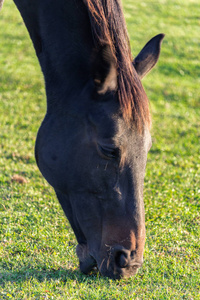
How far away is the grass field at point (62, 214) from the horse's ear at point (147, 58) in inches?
65.8

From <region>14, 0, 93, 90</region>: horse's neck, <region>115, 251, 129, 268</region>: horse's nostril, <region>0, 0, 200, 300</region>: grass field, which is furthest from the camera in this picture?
<region>0, 0, 200, 300</region>: grass field

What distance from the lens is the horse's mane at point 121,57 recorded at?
2.82 meters

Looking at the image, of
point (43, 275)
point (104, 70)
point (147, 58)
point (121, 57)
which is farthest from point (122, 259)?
point (147, 58)

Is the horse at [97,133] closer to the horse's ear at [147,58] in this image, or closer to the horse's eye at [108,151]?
the horse's eye at [108,151]

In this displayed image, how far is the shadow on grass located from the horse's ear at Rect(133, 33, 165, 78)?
1.67 metres

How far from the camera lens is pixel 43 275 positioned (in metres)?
3.30

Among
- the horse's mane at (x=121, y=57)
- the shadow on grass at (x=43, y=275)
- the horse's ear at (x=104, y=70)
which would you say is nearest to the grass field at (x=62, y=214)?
the shadow on grass at (x=43, y=275)

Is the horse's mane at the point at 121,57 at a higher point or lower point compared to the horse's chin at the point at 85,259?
higher

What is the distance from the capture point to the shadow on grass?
126 inches

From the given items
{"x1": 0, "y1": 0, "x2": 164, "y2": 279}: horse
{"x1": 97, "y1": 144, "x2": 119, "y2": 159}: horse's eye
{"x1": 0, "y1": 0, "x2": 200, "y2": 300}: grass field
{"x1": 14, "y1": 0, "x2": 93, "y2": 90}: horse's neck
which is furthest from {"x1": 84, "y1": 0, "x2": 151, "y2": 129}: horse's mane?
{"x1": 0, "y1": 0, "x2": 200, "y2": 300}: grass field

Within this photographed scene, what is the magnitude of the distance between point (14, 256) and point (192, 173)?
337cm

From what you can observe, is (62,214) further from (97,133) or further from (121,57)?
(121,57)

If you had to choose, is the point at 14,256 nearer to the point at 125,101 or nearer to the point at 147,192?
the point at 125,101

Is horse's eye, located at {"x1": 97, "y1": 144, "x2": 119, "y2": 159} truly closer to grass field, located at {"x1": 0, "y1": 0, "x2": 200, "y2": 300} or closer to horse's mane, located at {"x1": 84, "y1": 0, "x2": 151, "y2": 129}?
horse's mane, located at {"x1": 84, "y1": 0, "x2": 151, "y2": 129}
